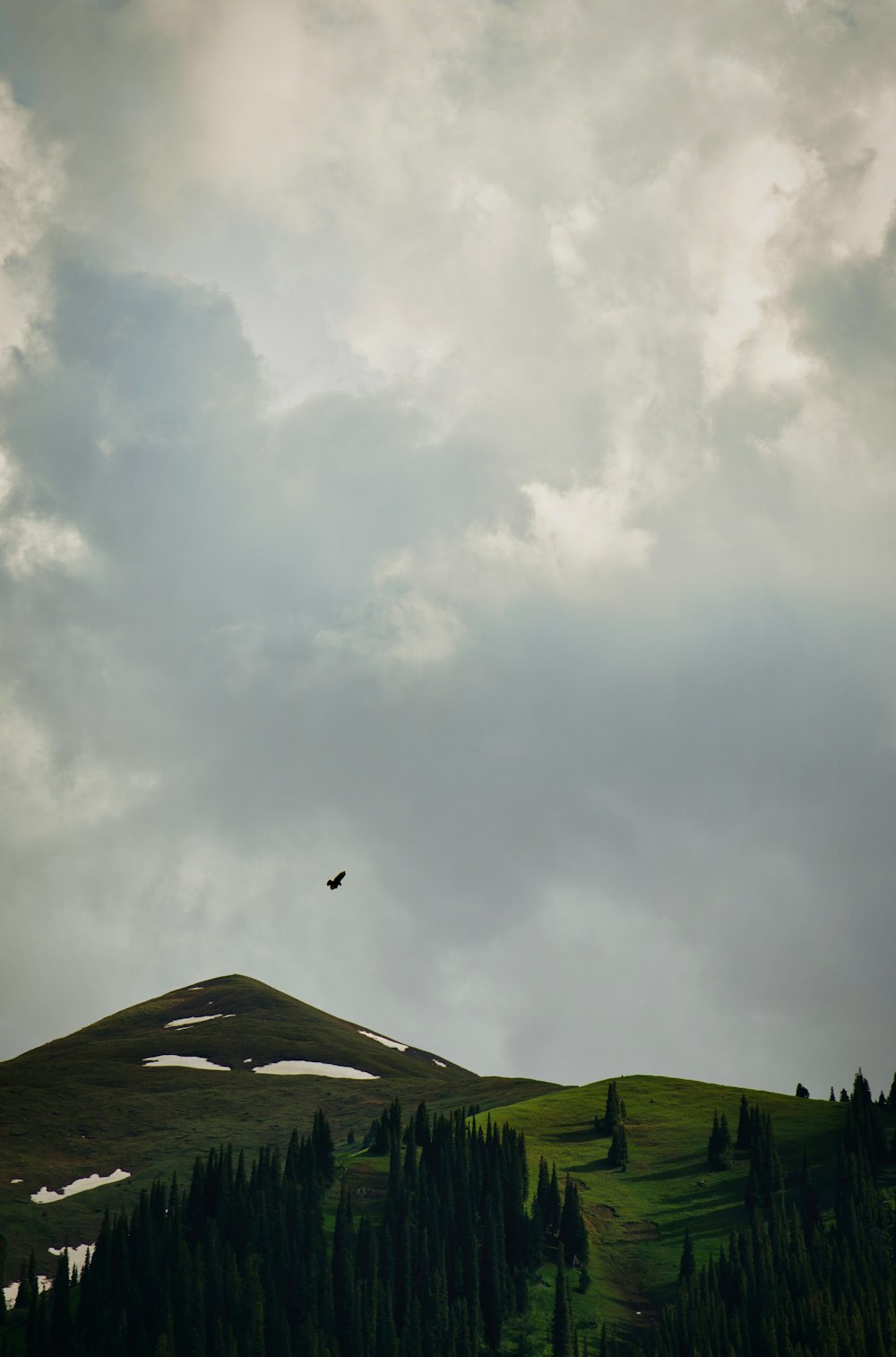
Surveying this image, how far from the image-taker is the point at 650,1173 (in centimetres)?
15662

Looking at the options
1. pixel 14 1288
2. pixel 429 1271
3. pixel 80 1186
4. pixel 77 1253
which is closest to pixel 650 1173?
pixel 429 1271

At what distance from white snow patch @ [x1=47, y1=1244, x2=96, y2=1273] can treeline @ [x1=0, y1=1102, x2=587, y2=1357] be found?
5021 millimetres

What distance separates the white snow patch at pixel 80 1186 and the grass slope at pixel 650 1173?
2159 inches

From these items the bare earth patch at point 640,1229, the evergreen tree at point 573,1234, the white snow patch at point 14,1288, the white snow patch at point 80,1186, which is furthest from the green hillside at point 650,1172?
the white snow patch at point 14,1288

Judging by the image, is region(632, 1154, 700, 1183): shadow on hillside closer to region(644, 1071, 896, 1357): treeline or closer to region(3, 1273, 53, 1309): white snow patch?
region(644, 1071, 896, 1357): treeline

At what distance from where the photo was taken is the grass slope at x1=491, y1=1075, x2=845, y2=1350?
131875 millimetres

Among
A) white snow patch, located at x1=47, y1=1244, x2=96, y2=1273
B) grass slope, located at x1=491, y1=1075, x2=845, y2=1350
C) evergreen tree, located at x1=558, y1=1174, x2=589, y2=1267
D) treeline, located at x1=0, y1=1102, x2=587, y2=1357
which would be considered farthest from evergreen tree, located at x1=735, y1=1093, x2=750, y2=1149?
white snow patch, located at x1=47, y1=1244, x2=96, y2=1273

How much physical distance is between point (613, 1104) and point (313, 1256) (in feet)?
191

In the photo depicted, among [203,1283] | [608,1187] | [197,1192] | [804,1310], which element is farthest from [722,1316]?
[197,1192]

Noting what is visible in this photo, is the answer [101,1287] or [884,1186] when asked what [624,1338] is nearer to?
[884,1186]

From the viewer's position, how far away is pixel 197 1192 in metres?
148

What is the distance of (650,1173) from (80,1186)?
252ft

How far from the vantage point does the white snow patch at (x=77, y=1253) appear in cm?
13962

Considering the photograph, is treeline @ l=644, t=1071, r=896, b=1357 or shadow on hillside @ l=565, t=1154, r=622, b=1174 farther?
shadow on hillside @ l=565, t=1154, r=622, b=1174
